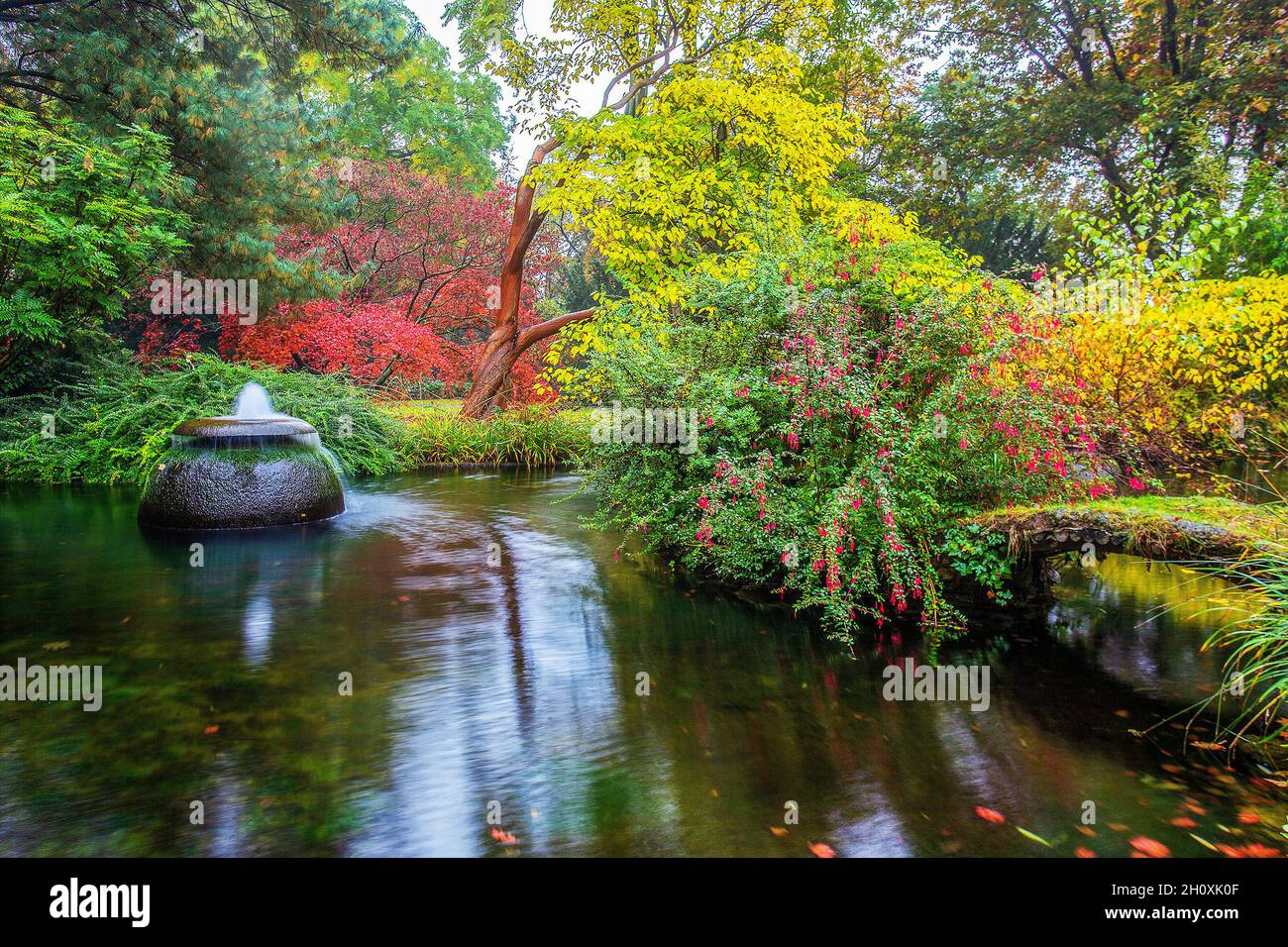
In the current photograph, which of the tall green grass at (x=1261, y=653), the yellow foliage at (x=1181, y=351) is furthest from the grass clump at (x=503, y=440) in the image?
the tall green grass at (x=1261, y=653)

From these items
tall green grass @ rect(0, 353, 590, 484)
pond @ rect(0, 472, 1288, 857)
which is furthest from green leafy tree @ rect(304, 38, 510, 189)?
pond @ rect(0, 472, 1288, 857)

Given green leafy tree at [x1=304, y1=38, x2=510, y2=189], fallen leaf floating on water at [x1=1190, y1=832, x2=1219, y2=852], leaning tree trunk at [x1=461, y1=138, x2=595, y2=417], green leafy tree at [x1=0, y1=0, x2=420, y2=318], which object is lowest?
fallen leaf floating on water at [x1=1190, y1=832, x2=1219, y2=852]

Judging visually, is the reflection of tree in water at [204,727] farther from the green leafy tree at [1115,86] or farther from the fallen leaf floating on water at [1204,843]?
the green leafy tree at [1115,86]

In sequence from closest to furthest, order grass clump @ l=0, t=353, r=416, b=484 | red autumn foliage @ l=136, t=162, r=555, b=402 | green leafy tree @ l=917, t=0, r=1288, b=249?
grass clump @ l=0, t=353, r=416, b=484
green leafy tree @ l=917, t=0, r=1288, b=249
red autumn foliage @ l=136, t=162, r=555, b=402

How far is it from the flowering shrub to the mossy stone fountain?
4.08 metres

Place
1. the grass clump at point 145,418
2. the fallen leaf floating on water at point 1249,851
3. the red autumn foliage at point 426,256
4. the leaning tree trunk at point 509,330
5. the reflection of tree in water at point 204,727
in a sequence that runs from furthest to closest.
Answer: the red autumn foliage at point 426,256 < the leaning tree trunk at point 509,330 < the grass clump at point 145,418 < the reflection of tree in water at point 204,727 < the fallen leaf floating on water at point 1249,851

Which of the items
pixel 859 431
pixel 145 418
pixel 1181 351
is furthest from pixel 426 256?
pixel 1181 351

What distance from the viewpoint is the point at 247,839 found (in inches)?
104

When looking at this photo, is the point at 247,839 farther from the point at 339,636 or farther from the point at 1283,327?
the point at 1283,327

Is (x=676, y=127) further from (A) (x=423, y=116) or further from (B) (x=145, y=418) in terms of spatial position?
(A) (x=423, y=116)

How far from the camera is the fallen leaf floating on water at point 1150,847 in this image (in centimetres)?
264

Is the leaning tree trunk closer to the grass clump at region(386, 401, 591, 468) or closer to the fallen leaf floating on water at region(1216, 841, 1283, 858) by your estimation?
the grass clump at region(386, 401, 591, 468)

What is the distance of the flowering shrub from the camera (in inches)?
195

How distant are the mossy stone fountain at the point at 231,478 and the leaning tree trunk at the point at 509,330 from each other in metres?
6.15
